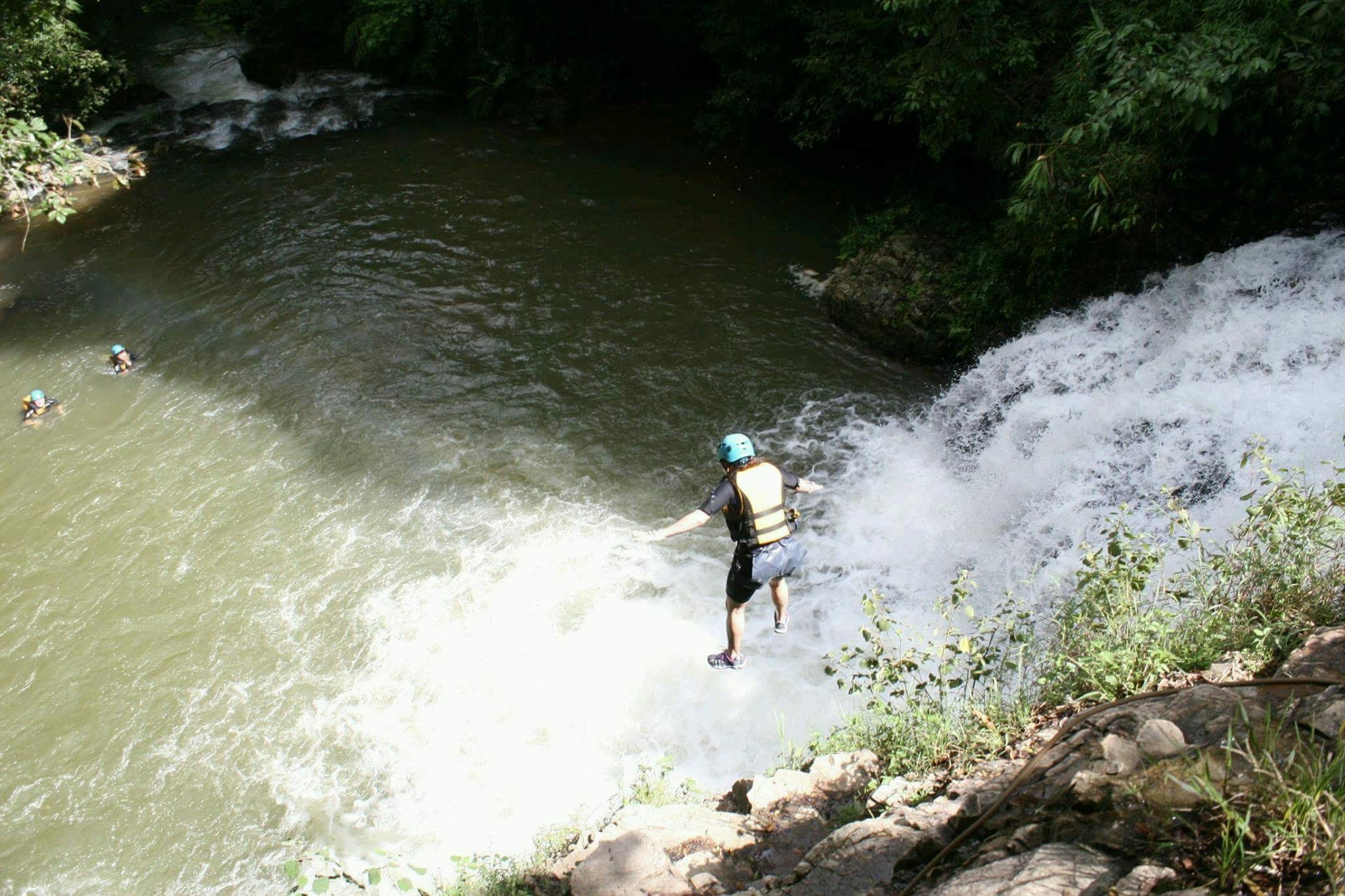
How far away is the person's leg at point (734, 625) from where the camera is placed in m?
6.19

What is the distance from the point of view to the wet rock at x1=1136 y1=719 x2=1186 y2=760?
112 inches

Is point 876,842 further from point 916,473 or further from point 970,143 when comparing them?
point 970,143

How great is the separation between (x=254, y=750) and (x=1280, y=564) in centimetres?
701

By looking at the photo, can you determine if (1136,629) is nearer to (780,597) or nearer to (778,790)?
(778,790)

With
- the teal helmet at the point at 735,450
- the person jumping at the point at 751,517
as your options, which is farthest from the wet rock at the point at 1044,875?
the teal helmet at the point at 735,450

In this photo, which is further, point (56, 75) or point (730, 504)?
point (56, 75)

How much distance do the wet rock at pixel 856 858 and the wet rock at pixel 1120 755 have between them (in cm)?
76

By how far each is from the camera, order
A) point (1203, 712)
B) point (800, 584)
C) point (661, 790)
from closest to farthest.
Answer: point (1203, 712), point (661, 790), point (800, 584)

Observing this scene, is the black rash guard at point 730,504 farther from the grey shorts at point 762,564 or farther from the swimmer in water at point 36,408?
the swimmer in water at point 36,408

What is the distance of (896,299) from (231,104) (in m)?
16.1

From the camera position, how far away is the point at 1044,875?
8.51ft

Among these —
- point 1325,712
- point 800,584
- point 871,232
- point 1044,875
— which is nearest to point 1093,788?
point 1044,875

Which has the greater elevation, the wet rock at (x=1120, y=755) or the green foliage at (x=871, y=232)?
the green foliage at (x=871, y=232)

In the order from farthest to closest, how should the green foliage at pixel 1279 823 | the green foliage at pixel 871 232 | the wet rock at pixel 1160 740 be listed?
the green foliage at pixel 871 232 → the wet rock at pixel 1160 740 → the green foliage at pixel 1279 823
